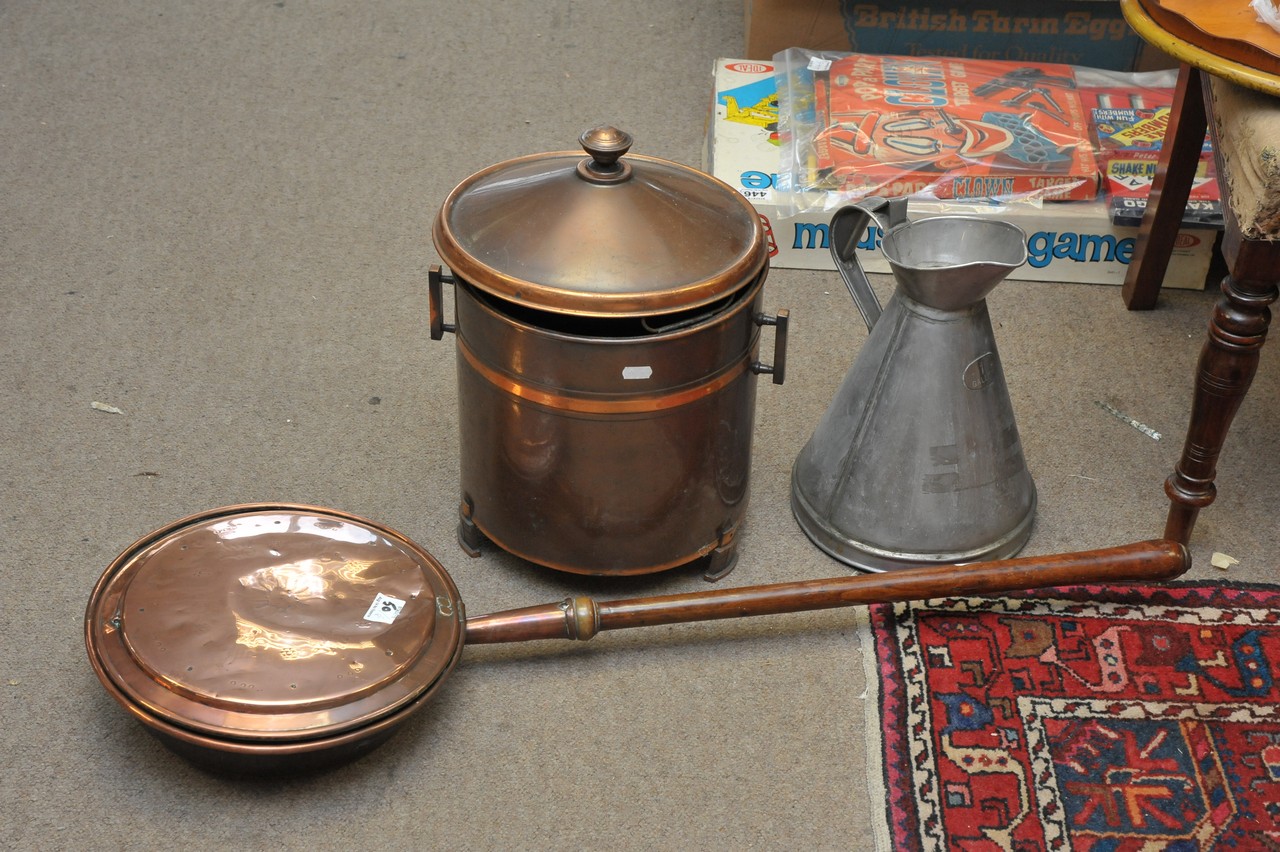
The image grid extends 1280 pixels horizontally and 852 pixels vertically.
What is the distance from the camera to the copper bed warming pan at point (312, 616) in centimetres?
135

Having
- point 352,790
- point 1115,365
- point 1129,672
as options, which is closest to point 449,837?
point 352,790

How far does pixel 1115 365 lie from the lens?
7.13 feet

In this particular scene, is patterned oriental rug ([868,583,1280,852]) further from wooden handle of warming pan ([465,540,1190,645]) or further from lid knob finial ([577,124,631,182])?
lid knob finial ([577,124,631,182])

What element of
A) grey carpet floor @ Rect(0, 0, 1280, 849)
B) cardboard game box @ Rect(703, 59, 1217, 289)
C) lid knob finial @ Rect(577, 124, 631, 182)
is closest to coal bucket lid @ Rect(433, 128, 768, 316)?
lid knob finial @ Rect(577, 124, 631, 182)

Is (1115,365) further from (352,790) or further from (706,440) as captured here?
(352,790)

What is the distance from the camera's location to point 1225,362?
1.57 m

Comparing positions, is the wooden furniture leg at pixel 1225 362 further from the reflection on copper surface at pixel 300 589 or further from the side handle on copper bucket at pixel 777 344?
the reflection on copper surface at pixel 300 589

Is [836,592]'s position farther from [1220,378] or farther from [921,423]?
[1220,378]

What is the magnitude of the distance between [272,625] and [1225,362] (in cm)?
116

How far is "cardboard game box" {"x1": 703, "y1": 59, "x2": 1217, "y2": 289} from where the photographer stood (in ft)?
7.60

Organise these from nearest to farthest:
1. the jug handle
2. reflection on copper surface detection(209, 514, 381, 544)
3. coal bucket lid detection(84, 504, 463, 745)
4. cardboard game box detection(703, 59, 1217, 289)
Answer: coal bucket lid detection(84, 504, 463, 745) < reflection on copper surface detection(209, 514, 381, 544) < the jug handle < cardboard game box detection(703, 59, 1217, 289)

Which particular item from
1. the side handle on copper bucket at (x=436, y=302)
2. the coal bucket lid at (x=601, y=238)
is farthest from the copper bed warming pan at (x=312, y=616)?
the coal bucket lid at (x=601, y=238)

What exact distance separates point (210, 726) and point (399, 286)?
113 cm

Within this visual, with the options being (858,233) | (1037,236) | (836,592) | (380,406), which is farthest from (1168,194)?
(380,406)
